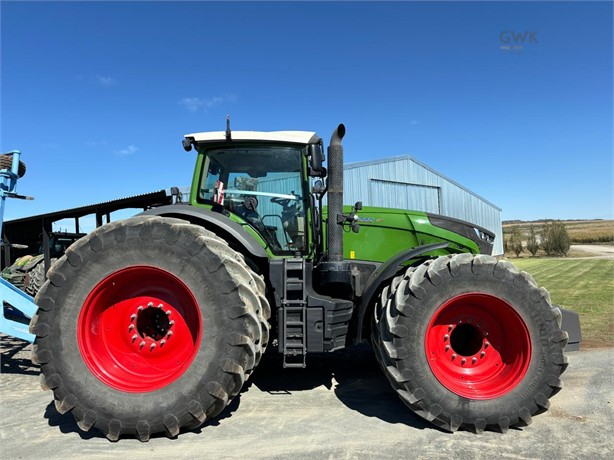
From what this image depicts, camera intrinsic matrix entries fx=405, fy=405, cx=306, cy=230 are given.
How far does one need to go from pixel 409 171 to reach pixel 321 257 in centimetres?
1554

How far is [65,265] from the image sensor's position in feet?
10.5

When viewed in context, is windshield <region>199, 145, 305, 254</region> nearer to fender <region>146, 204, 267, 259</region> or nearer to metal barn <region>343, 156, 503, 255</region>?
fender <region>146, 204, 267, 259</region>

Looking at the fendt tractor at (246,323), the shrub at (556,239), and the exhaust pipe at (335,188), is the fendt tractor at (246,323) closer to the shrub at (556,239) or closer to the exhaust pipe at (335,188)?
the exhaust pipe at (335,188)

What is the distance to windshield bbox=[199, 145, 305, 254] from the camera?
391cm

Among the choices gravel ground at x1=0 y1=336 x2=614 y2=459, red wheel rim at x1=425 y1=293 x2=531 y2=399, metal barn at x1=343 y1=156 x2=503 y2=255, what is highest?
metal barn at x1=343 y1=156 x2=503 y2=255

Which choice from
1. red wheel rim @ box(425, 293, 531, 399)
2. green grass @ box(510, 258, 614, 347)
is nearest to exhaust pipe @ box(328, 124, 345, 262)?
red wheel rim @ box(425, 293, 531, 399)

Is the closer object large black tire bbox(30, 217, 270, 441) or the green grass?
large black tire bbox(30, 217, 270, 441)

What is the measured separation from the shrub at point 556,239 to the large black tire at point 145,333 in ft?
104

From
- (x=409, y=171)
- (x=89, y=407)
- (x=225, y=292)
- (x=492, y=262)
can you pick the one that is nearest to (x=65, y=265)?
(x=89, y=407)

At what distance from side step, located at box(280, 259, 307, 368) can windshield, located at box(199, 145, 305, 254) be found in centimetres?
36

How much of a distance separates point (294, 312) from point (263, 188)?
4.13 ft

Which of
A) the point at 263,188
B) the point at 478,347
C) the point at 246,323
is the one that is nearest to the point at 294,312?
the point at 246,323

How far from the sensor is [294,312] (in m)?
3.49

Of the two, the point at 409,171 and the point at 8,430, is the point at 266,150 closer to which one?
the point at 8,430
